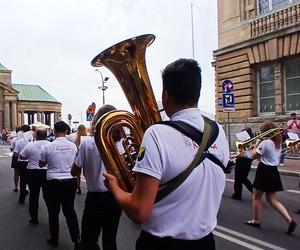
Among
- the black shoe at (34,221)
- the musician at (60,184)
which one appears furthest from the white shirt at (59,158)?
the black shoe at (34,221)

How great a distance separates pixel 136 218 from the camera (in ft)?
7.14

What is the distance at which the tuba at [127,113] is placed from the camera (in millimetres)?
2514

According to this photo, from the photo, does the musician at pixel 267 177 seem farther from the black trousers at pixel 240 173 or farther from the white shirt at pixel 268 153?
the black trousers at pixel 240 173

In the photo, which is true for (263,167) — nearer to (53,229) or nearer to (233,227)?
(233,227)

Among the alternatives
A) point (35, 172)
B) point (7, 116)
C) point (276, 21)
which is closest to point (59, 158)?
point (35, 172)

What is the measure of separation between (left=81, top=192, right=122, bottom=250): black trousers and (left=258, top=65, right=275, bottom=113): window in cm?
1830

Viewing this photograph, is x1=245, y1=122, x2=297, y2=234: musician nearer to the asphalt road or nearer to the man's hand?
the asphalt road

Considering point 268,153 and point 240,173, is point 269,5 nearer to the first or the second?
point 240,173

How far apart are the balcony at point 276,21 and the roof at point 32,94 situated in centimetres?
9159

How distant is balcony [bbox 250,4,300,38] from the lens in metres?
19.7

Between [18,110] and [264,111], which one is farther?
[18,110]

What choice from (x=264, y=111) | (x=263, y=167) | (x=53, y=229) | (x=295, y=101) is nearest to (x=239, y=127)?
(x=264, y=111)

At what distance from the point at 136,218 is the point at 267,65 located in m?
20.9

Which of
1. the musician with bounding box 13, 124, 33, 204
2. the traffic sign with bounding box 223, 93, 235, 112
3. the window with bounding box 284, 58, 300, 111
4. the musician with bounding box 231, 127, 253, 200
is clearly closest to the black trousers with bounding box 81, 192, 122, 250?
the musician with bounding box 13, 124, 33, 204
